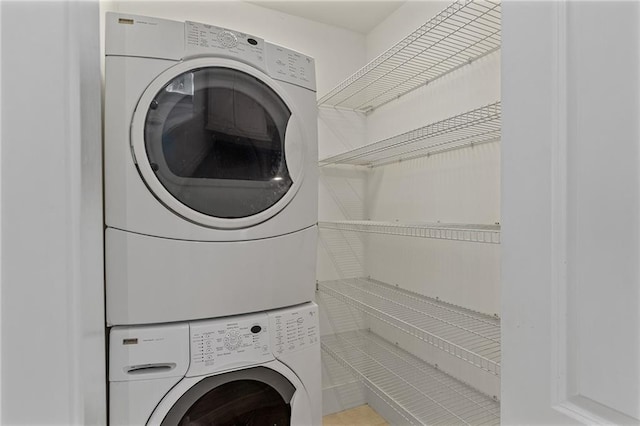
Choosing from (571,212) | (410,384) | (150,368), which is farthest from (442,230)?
(150,368)

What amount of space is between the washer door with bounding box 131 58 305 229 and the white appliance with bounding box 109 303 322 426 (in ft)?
1.19

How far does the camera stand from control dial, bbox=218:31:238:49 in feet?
3.77

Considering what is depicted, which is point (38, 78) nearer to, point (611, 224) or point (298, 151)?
point (611, 224)

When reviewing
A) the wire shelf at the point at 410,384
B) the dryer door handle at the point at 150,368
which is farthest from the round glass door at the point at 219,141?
the wire shelf at the point at 410,384

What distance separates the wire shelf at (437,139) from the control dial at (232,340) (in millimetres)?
971

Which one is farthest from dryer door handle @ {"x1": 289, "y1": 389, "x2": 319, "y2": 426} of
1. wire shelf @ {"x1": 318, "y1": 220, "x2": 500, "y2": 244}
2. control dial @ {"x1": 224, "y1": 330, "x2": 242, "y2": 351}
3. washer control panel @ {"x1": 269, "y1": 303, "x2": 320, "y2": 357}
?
wire shelf @ {"x1": 318, "y1": 220, "x2": 500, "y2": 244}

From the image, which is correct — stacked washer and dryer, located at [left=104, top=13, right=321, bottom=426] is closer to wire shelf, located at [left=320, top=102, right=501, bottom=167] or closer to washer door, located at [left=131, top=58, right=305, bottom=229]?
washer door, located at [left=131, top=58, right=305, bottom=229]

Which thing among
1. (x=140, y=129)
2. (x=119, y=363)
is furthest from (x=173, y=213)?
(x=119, y=363)

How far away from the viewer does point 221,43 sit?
3.77ft

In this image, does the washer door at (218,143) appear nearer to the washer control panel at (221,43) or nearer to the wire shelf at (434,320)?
the washer control panel at (221,43)

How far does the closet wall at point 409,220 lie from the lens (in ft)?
4.39

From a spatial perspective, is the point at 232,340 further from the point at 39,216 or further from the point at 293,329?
the point at 39,216

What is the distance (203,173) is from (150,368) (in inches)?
25.0

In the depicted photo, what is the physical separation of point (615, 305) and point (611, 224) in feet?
0.33
